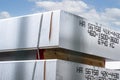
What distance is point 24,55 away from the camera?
1.72 metres

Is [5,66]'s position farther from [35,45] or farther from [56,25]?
[56,25]

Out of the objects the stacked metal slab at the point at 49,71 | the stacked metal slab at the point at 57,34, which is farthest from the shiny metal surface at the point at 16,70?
the stacked metal slab at the point at 57,34

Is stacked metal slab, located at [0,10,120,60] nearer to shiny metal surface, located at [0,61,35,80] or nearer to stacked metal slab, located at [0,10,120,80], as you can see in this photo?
stacked metal slab, located at [0,10,120,80]

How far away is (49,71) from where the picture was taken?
1.45 meters

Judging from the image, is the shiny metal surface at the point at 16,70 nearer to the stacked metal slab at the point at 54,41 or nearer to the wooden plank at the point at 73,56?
the stacked metal slab at the point at 54,41

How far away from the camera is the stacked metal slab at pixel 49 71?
145cm

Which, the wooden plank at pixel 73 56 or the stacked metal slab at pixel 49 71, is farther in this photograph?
the wooden plank at pixel 73 56

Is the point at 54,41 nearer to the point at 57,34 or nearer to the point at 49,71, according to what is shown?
the point at 57,34

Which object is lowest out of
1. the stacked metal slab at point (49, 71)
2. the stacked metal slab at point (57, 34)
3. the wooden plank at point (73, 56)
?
the stacked metal slab at point (49, 71)

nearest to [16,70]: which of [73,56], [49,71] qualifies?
[49,71]

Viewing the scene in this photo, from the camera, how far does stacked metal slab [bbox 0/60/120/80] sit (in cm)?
145

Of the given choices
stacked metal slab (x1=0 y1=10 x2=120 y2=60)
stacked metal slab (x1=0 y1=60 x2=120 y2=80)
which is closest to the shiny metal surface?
stacked metal slab (x1=0 y1=60 x2=120 y2=80)

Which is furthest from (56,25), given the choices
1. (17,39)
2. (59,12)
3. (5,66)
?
(5,66)

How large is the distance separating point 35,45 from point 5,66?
240 millimetres
